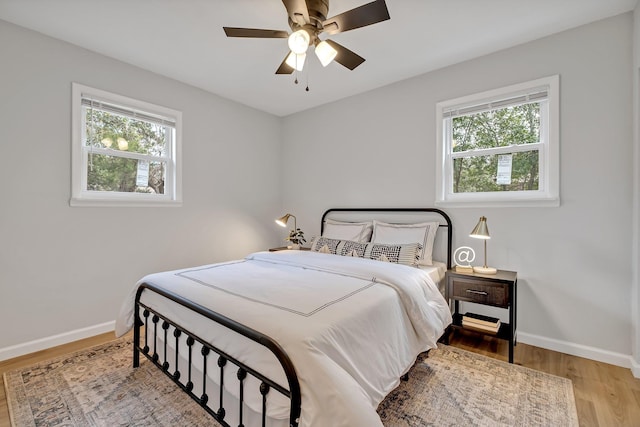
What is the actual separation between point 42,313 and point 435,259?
12.0 feet

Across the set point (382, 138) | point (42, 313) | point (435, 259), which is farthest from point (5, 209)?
point (435, 259)

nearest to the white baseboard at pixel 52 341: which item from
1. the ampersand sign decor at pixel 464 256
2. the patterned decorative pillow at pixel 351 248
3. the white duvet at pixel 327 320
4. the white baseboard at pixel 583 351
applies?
the white duvet at pixel 327 320

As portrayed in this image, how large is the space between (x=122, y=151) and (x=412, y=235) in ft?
10.1

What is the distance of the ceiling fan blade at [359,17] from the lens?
1587 millimetres

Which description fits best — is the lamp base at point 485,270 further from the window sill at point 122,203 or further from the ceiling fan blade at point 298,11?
the window sill at point 122,203

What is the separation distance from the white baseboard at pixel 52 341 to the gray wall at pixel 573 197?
11.0 feet

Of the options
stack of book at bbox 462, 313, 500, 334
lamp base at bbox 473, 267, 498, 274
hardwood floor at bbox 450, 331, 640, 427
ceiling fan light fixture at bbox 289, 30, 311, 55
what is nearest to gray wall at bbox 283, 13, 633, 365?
hardwood floor at bbox 450, 331, 640, 427

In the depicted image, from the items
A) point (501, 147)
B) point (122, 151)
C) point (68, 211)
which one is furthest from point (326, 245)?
point (68, 211)

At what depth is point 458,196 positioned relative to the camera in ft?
9.82

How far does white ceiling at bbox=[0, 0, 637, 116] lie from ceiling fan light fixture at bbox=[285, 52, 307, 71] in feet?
1.28

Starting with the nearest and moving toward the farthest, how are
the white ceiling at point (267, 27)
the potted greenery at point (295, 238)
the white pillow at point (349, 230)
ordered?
the white ceiling at point (267, 27)
the white pillow at point (349, 230)
the potted greenery at point (295, 238)

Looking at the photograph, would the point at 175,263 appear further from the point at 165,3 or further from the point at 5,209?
the point at 165,3

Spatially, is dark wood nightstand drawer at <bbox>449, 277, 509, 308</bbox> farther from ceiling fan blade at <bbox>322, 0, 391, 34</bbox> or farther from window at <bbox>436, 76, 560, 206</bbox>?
ceiling fan blade at <bbox>322, 0, 391, 34</bbox>

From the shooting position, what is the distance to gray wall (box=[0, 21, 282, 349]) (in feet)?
7.64
